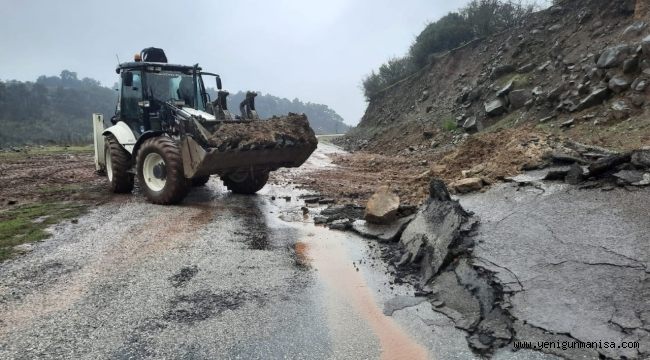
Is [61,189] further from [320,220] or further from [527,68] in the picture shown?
[527,68]

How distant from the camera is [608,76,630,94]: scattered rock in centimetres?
1015

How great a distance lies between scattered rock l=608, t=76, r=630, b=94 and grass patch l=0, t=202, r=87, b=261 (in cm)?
1153

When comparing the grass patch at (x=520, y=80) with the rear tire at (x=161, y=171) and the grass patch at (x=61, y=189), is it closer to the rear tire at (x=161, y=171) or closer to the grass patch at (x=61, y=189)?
the rear tire at (x=161, y=171)

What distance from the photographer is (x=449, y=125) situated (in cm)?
1912

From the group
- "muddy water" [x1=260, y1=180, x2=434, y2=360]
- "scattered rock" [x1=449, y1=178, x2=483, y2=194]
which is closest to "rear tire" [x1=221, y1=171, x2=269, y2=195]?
"muddy water" [x1=260, y1=180, x2=434, y2=360]

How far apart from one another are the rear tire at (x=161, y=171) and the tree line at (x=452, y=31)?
61.9 ft

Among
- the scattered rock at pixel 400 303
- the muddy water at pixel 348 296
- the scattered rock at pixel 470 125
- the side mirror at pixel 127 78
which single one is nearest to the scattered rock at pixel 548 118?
the scattered rock at pixel 470 125

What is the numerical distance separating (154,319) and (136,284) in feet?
2.98

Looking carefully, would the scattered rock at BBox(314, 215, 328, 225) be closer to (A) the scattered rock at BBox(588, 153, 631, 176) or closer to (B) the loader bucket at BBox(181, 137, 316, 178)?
(B) the loader bucket at BBox(181, 137, 316, 178)

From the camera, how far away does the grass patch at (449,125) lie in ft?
61.9

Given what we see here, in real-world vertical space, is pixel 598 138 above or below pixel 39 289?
above

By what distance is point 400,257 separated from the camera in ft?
19.9

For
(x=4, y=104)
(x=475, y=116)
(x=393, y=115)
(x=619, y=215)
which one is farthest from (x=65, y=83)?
(x=619, y=215)

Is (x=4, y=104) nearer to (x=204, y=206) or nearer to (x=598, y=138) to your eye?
(x=204, y=206)
